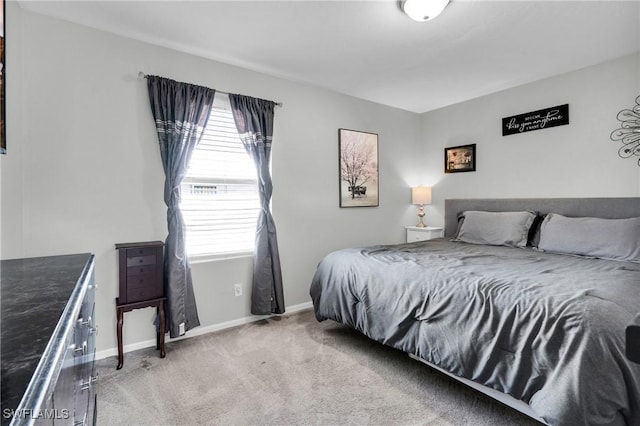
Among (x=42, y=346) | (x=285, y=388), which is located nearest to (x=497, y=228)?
(x=285, y=388)

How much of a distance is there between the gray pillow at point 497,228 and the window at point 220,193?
7.79 feet

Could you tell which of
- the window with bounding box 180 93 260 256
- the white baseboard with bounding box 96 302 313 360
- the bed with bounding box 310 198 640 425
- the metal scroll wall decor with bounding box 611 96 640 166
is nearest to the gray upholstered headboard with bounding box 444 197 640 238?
the bed with bounding box 310 198 640 425

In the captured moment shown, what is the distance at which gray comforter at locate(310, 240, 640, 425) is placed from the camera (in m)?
1.34

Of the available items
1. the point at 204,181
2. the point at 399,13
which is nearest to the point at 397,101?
the point at 399,13

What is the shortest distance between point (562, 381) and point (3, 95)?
2.94 m

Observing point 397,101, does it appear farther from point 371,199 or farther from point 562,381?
point 562,381

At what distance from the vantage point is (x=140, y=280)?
96.8 inches

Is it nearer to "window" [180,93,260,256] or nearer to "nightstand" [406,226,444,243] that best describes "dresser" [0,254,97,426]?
"window" [180,93,260,256]

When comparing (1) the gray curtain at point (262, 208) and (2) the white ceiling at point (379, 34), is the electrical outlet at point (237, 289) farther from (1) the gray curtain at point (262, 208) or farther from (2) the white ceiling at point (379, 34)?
(2) the white ceiling at point (379, 34)

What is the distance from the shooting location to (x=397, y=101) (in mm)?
4309

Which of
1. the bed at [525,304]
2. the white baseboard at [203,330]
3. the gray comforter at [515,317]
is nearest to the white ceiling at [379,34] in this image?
the bed at [525,304]

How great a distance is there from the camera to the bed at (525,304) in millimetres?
1354

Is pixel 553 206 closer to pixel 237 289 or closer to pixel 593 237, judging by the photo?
pixel 593 237

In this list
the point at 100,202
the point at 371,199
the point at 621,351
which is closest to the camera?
the point at 621,351
